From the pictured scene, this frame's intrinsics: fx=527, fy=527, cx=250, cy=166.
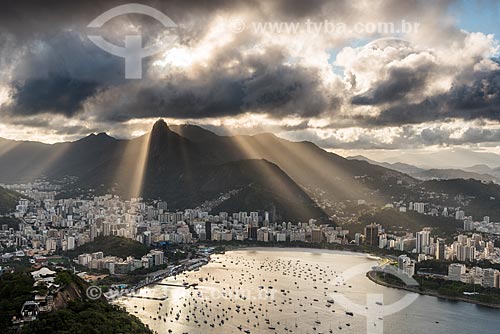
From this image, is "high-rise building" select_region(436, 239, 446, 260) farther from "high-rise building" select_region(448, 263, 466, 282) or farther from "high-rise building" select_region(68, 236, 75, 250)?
"high-rise building" select_region(68, 236, 75, 250)

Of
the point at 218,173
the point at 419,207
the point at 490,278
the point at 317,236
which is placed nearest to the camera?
the point at 490,278

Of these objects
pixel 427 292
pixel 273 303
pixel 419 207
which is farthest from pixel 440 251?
→ pixel 419 207

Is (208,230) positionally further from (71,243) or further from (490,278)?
(490,278)

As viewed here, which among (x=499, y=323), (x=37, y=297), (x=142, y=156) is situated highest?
(x=142, y=156)

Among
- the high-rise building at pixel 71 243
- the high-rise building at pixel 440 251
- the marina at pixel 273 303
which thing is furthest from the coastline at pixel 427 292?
the high-rise building at pixel 71 243

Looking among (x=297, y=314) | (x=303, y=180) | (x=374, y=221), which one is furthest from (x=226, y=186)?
(x=297, y=314)

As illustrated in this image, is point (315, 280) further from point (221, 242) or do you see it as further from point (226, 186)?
point (226, 186)

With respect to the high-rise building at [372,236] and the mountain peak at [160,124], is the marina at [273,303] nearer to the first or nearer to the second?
the high-rise building at [372,236]

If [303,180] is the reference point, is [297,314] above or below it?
below

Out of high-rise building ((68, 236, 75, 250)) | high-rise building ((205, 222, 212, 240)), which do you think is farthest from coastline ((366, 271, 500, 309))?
high-rise building ((68, 236, 75, 250))
